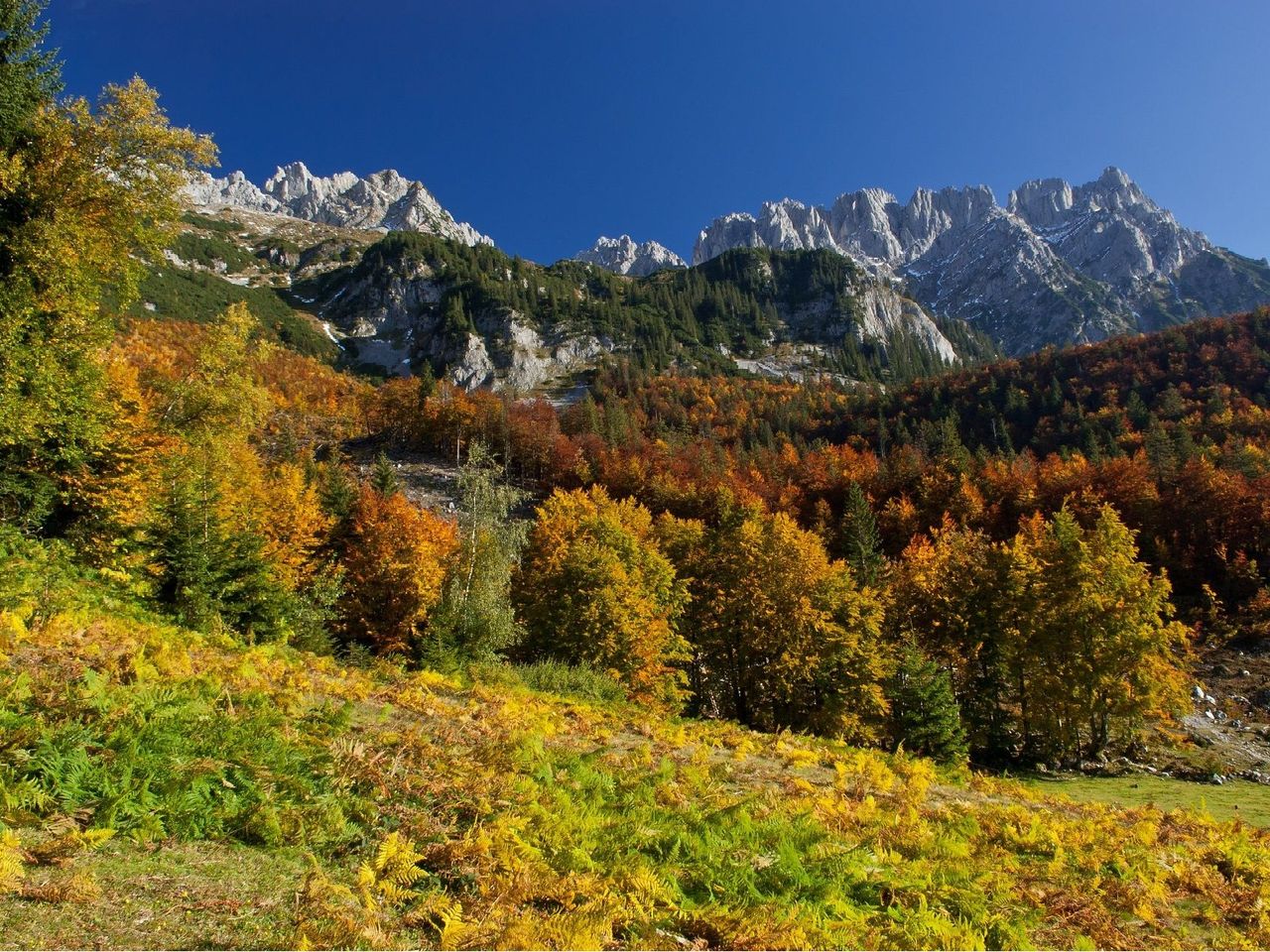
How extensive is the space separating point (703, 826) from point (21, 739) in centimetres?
615

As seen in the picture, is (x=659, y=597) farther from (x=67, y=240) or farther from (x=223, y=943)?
(x=223, y=943)

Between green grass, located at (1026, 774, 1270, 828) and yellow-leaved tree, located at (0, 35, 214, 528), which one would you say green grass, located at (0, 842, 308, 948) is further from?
green grass, located at (1026, 774, 1270, 828)

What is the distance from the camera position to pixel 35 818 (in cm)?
407

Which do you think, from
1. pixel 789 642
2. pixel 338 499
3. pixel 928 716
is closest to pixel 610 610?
pixel 789 642

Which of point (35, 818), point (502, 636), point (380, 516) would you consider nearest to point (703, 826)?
point (35, 818)

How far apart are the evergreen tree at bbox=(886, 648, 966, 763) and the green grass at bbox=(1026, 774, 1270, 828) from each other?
112 inches

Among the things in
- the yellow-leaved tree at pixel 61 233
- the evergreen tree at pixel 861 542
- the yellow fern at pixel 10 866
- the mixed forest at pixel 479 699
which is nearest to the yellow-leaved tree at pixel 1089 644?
the mixed forest at pixel 479 699

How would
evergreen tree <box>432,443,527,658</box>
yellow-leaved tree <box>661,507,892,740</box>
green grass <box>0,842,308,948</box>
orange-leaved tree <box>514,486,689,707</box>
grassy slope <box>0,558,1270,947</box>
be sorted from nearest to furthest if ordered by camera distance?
green grass <box>0,842,308,948</box> < grassy slope <box>0,558,1270,947</box> < evergreen tree <box>432,443,527,658</box> < orange-leaved tree <box>514,486,689,707</box> < yellow-leaved tree <box>661,507,892,740</box>

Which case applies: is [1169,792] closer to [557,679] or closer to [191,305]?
[557,679]

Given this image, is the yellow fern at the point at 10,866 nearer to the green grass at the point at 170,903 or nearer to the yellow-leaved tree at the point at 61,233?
the green grass at the point at 170,903

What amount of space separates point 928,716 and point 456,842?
23814 millimetres

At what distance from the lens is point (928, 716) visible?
2412 cm

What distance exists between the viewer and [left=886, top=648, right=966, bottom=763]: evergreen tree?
77.3 feet

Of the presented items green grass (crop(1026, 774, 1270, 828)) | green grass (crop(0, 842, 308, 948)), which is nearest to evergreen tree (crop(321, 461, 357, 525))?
green grass (crop(1026, 774, 1270, 828))
